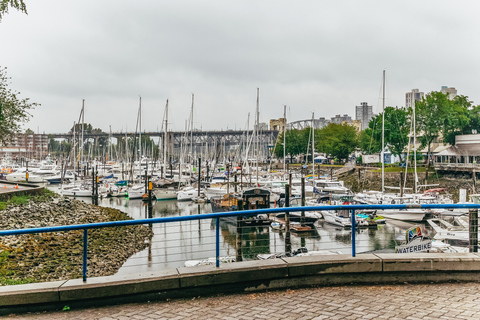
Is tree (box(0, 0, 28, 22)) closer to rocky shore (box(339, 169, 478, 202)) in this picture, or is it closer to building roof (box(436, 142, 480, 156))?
rocky shore (box(339, 169, 478, 202))

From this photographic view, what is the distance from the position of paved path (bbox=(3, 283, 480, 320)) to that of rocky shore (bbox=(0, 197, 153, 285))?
18.3 feet

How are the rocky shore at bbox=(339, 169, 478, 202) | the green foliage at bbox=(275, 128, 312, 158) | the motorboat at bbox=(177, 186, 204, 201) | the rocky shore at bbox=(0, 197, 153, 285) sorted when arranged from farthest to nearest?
the green foliage at bbox=(275, 128, 312, 158) → the motorboat at bbox=(177, 186, 204, 201) → the rocky shore at bbox=(339, 169, 478, 202) → the rocky shore at bbox=(0, 197, 153, 285)

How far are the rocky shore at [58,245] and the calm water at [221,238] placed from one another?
1244mm

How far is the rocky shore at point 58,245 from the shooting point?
16.2 meters

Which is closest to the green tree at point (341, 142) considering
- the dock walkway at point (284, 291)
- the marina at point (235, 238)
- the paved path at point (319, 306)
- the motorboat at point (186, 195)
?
the motorboat at point (186, 195)

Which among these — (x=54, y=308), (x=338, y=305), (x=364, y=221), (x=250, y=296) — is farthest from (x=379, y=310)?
(x=364, y=221)

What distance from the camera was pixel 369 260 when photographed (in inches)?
271

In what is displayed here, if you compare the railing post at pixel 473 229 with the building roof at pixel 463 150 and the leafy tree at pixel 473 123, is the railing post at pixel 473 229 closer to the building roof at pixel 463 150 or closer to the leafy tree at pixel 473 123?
the building roof at pixel 463 150

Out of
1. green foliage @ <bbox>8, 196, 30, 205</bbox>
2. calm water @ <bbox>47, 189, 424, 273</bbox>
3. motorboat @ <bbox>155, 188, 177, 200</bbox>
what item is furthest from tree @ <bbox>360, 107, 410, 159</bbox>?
green foliage @ <bbox>8, 196, 30, 205</bbox>

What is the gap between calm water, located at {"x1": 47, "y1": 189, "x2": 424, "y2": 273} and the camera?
22.8m

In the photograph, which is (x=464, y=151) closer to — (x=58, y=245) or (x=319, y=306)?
(x=58, y=245)

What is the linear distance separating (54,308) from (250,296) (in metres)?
2.93

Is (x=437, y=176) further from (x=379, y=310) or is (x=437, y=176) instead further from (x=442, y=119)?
(x=379, y=310)

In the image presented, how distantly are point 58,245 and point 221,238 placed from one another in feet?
42.0
